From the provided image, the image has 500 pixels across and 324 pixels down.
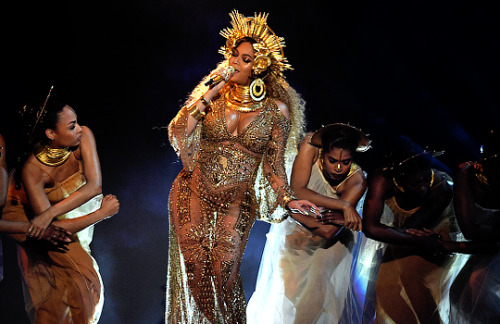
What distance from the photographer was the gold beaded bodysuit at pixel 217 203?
13.3 ft

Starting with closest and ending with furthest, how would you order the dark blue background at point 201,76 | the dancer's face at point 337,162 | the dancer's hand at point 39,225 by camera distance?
the dancer's hand at point 39,225 → the dancer's face at point 337,162 → the dark blue background at point 201,76

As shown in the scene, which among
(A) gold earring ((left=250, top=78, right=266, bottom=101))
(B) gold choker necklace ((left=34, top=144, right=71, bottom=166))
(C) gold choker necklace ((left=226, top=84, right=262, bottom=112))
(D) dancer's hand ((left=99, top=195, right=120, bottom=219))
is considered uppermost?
(A) gold earring ((left=250, top=78, right=266, bottom=101))

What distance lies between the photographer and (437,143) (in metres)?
5.54

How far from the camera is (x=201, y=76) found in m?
5.38

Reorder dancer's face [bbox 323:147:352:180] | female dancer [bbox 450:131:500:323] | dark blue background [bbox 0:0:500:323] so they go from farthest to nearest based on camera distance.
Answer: dark blue background [bbox 0:0:500:323], dancer's face [bbox 323:147:352:180], female dancer [bbox 450:131:500:323]

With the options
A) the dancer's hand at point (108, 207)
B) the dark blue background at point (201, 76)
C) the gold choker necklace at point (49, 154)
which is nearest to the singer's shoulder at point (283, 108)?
the dark blue background at point (201, 76)

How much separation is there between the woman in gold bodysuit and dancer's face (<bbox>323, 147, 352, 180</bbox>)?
0.48 meters

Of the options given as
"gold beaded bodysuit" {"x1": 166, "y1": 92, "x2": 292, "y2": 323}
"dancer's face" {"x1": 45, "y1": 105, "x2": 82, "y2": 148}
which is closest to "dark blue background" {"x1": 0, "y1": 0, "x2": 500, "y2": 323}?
"dancer's face" {"x1": 45, "y1": 105, "x2": 82, "y2": 148}

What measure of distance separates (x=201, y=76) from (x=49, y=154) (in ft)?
5.46

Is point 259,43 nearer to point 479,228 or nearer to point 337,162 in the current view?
point 337,162

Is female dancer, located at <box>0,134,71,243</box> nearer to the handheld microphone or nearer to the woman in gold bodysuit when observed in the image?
the woman in gold bodysuit

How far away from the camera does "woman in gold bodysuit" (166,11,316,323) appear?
405cm

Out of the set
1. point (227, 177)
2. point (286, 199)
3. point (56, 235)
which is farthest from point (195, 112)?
point (56, 235)

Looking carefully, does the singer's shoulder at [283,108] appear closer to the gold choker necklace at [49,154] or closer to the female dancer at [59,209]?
the female dancer at [59,209]
